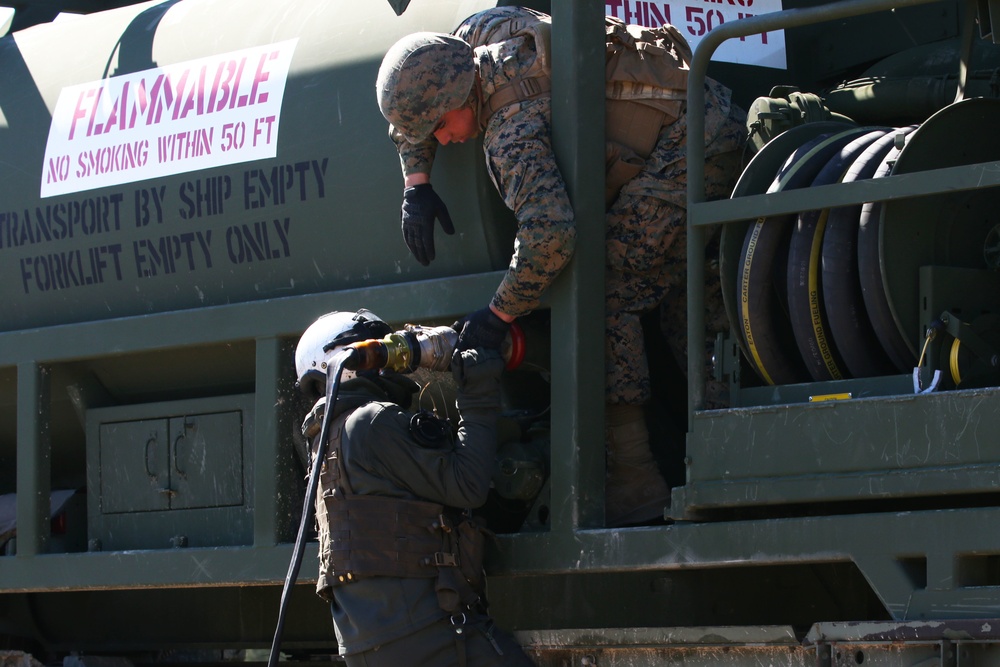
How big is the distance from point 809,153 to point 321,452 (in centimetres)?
146

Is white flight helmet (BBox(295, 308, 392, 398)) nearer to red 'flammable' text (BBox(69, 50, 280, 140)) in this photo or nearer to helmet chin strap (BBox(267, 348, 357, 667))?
helmet chin strap (BBox(267, 348, 357, 667))

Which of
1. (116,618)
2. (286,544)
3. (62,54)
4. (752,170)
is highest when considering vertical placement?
(62,54)

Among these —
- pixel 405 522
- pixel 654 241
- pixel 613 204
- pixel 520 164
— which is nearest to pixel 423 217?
pixel 520 164

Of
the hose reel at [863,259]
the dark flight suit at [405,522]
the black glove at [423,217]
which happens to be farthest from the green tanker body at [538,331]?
the dark flight suit at [405,522]

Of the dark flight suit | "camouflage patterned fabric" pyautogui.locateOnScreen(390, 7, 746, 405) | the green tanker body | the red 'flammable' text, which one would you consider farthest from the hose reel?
the red 'flammable' text

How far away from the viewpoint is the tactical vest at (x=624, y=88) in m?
4.53

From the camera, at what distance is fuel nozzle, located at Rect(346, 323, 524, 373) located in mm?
4371

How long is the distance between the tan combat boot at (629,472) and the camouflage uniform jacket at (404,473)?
1.38 ft

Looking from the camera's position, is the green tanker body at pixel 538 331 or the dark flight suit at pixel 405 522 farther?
the dark flight suit at pixel 405 522

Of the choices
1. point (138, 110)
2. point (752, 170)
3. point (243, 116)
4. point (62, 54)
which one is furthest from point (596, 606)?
point (62, 54)

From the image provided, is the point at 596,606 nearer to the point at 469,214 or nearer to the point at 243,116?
the point at 469,214

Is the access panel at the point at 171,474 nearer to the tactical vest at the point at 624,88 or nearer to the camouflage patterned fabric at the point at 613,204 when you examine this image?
the camouflage patterned fabric at the point at 613,204

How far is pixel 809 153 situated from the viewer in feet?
13.5

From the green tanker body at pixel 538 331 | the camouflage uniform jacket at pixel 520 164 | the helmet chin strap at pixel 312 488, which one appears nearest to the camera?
the green tanker body at pixel 538 331
